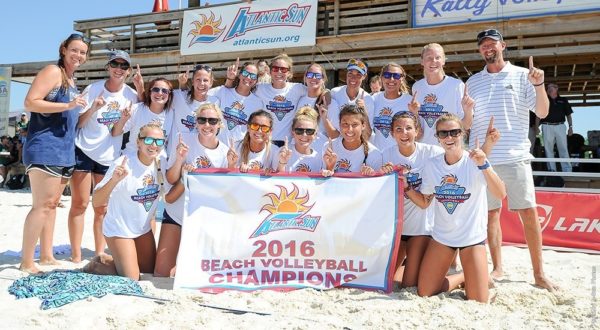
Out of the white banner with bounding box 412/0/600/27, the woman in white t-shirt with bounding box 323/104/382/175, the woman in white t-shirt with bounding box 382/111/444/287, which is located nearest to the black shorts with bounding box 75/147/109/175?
the woman in white t-shirt with bounding box 323/104/382/175

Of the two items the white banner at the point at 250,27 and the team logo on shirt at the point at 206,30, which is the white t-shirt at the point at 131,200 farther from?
the team logo on shirt at the point at 206,30

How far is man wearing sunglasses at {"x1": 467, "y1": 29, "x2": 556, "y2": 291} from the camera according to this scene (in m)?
3.95

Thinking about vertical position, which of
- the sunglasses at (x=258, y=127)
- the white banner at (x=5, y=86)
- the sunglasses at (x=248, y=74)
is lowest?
the sunglasses at (x=258, y=127)

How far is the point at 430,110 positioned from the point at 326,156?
1180 mm

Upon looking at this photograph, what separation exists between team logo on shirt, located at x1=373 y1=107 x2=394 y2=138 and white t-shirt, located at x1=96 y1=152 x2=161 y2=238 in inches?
85.7

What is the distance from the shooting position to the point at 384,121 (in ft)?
14.8

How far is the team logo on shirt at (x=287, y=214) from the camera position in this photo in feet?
12.4

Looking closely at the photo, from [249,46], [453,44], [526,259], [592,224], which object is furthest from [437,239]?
[249,46]

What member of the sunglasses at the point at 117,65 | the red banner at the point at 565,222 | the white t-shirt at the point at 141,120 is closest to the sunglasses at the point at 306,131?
the white t-shirt at the point at 141,120

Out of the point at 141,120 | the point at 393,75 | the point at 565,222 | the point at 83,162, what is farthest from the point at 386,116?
the point at 565,222

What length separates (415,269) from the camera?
3770 millimetres

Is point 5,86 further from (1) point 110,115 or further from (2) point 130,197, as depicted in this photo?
(2) point 130,197

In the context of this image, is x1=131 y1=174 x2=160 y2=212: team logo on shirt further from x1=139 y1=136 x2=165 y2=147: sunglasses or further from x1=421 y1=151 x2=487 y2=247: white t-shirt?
x1=421 y1=151 x2=487 y2=247: white t-shirt

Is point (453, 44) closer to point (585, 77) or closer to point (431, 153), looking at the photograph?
point (585, 77)
